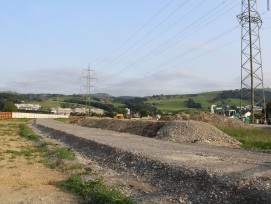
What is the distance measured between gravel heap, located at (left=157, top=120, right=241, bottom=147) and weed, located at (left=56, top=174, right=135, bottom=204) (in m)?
18.3

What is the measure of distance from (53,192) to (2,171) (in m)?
5.53

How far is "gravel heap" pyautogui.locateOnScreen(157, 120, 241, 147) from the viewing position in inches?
1229

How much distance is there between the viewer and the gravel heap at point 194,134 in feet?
102

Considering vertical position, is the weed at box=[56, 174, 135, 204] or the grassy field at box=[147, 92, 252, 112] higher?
the grassy field at box=[147, 92, 252, 112]

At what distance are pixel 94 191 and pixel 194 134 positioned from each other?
2288 centimetres

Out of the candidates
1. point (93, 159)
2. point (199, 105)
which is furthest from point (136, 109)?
point (93, 159)

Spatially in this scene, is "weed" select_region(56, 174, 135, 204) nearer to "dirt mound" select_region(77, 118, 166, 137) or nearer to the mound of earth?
the mound of earth

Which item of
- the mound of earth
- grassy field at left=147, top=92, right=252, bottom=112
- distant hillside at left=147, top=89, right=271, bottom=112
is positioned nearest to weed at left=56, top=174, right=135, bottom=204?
the mound of earth

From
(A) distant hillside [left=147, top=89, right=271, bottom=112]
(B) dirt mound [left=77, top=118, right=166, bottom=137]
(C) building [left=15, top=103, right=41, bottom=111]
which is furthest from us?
(C) building [left=15, top=103, right=41, bottom=111]

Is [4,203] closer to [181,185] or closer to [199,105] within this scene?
[181,185]

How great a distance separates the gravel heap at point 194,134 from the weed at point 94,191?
→ 60.1 ft

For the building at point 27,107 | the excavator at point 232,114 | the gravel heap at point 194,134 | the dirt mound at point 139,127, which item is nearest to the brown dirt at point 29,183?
the gravel heap at point 194,134

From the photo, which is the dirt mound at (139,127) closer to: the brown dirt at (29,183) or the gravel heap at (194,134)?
the gravel heap at (194,134)

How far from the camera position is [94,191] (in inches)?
456
